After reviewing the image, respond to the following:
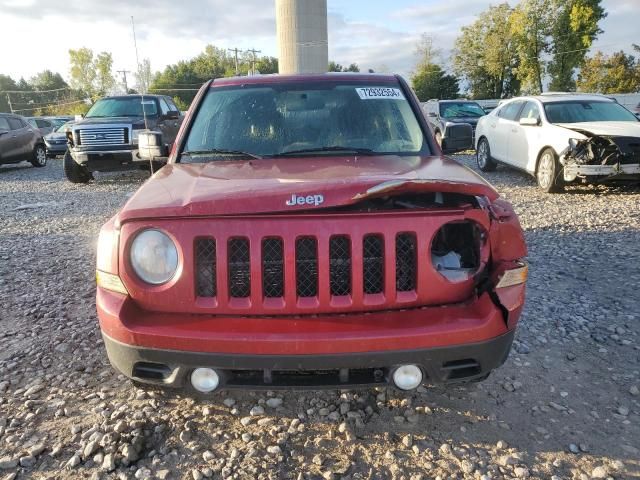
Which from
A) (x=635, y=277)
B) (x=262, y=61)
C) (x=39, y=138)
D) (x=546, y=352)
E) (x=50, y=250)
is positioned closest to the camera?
(x=546, y=352)

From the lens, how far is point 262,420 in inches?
100

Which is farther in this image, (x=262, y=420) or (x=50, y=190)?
(x=50, y=190)

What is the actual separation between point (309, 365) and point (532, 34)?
4313 cm

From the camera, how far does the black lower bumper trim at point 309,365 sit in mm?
1961

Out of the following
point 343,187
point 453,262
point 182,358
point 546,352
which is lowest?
point 546,352

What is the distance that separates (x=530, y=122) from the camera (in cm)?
875

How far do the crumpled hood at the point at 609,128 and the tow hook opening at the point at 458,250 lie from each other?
6.71 metres

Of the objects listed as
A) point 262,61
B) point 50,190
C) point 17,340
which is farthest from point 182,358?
point 262,61

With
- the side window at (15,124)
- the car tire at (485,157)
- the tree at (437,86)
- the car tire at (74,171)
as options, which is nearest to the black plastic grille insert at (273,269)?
the car tire at (485,157)

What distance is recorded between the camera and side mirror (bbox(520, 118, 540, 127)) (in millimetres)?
8677

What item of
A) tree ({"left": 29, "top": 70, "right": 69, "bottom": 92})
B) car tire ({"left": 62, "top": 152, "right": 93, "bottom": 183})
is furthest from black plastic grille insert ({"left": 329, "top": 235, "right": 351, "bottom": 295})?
tree ({"left": 29, "top": 70, "right": 69, "bottom": 92})

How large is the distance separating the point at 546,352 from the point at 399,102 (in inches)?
75.3

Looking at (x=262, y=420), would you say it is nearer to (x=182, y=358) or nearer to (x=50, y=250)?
(x=182, y=358)

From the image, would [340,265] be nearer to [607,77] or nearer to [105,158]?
[105,158]
